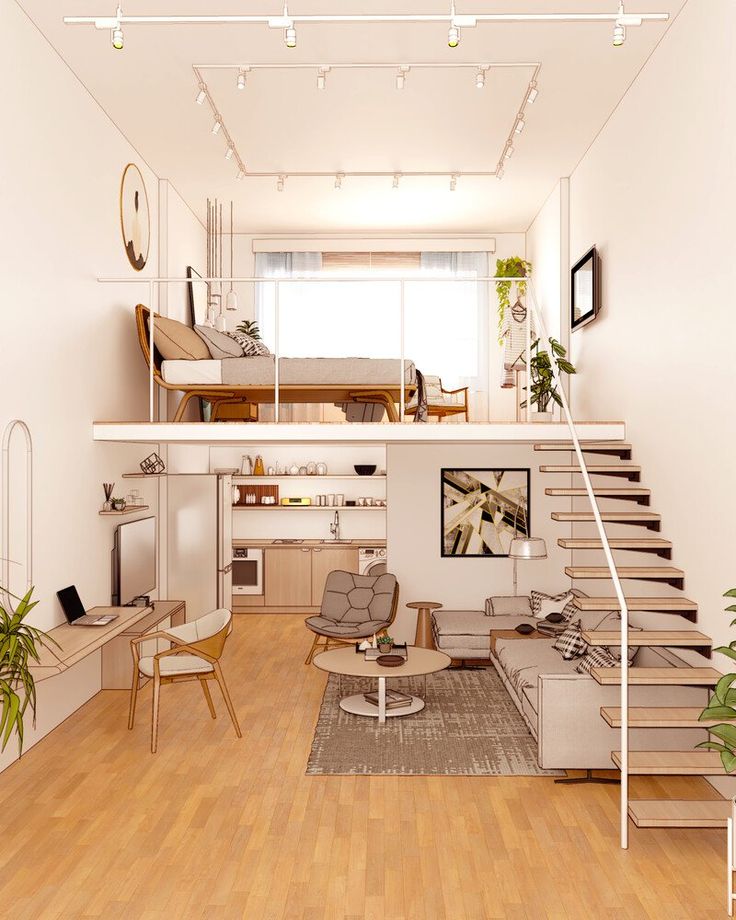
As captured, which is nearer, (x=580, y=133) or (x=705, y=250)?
(x=705, y=250)

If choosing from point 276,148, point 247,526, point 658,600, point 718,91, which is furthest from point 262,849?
point 247,526

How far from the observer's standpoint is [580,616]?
689cm

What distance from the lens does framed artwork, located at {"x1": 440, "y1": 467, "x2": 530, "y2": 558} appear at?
834cm

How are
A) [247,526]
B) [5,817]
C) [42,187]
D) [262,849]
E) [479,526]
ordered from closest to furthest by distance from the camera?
[262,849] → [5,817] → [42,187] → [479,526] → [247,526]

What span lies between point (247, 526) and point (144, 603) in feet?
11.7

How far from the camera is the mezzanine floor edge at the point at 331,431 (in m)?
6.27

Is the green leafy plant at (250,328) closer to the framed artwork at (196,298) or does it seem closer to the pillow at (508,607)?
the framed artwork at (196,298)

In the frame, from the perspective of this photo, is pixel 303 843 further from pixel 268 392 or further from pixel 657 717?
pixel 268 392

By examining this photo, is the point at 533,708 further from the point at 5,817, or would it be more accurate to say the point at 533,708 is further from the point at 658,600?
the point at 5,817

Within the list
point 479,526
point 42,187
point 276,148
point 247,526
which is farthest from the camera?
point 247,526

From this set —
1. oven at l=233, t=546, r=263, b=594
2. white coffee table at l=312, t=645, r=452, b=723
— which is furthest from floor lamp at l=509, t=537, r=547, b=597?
oven at l=233, t=546, r=263, b=594

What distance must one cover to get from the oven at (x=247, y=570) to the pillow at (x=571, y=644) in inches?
180

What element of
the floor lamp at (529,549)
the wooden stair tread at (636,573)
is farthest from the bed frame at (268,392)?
→ the wooden stair tread at (636,573)

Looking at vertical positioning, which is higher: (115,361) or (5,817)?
(115,361)
